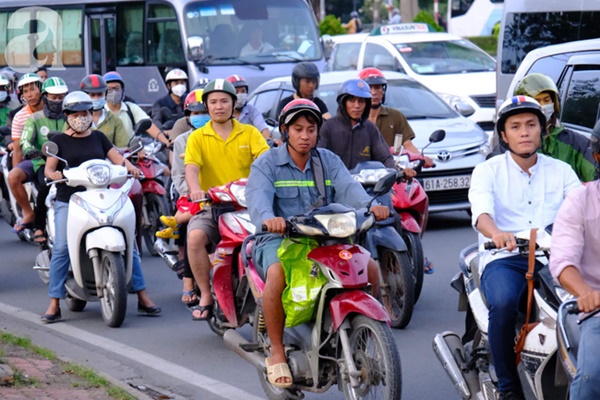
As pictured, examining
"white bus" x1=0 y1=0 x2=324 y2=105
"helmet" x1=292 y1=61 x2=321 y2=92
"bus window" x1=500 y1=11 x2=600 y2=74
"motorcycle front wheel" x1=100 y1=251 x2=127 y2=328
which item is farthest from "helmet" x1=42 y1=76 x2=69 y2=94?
"white bus" x1=0 y1=0 x2=324 y2=105

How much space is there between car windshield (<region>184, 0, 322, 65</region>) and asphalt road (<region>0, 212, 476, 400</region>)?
8.86m

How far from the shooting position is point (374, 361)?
6016 mm

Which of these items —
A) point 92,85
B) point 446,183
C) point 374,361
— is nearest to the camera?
point 374,361

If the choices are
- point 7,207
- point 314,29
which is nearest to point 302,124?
point 7,207

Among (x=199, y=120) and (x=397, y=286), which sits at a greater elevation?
(x=199, y=120)

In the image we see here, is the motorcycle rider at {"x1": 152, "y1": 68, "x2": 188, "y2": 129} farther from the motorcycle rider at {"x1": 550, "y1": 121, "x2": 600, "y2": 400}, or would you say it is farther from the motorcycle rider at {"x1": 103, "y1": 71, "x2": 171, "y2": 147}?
the motorcycle rider at {"x1": 550, "y1": 121, "x2": 600, "y2": 400}

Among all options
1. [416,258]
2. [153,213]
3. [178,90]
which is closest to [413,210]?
[416,258]

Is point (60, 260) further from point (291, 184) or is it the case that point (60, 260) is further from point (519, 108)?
point (519, 108)

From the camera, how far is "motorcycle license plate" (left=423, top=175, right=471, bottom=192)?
524 inches

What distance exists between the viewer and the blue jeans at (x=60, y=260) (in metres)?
9.40

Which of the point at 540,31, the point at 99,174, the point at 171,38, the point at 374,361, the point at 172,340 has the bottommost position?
the point at 172,340

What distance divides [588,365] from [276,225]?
6.70 ft

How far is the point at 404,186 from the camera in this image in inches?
380

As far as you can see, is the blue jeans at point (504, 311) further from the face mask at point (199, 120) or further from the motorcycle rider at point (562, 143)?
the face mask at point (199, 120)
